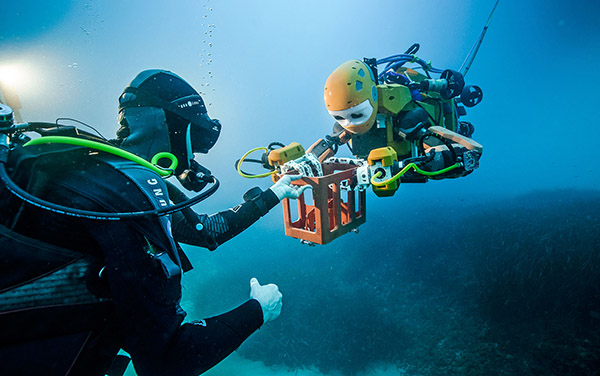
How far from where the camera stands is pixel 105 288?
114 cm

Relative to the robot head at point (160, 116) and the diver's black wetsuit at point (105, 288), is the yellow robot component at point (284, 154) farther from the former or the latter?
the diver's black wetsuit at point (105, 288)

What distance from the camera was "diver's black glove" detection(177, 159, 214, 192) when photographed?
2025mm

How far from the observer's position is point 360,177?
356cm

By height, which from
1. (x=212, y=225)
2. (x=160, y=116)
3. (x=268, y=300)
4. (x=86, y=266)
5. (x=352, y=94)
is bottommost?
(x=268, y=300)

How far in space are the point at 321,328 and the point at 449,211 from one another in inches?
290

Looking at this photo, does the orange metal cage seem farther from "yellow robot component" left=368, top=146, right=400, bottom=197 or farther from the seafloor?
the seafloor

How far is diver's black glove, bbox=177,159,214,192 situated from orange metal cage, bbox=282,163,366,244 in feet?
4.50

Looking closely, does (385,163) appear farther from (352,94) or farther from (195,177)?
(195,177)

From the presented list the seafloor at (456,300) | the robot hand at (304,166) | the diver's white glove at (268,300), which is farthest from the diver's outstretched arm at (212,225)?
the seafloor at (456,300)

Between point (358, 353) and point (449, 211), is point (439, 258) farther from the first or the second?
point (449, 211)

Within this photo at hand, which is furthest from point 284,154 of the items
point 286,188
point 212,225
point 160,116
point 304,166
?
point 160,116

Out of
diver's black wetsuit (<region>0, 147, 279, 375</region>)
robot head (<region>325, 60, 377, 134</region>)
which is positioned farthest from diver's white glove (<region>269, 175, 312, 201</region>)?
diver's black wetsuit (<region>0, 147, 279, 375</region>)

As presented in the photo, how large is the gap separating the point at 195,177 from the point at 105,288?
1051mm

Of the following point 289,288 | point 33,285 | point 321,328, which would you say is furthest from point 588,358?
point 289,288
